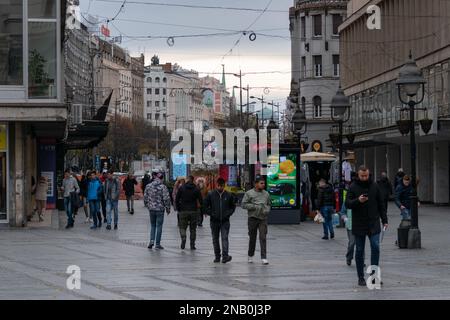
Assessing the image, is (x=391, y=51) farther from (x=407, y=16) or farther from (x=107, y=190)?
(x=107, y=190)

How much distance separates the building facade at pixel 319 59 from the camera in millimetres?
99125

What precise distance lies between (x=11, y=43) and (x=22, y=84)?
1.35 meters

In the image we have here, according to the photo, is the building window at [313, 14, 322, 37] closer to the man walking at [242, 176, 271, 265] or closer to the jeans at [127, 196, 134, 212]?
the jeans at [127, 196, 134, 212]

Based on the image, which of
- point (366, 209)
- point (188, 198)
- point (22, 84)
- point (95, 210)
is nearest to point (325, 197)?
point (188, 198)

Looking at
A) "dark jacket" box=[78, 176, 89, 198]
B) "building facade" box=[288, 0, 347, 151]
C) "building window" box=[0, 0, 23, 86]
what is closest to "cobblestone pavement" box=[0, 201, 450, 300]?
"building window" box=[0, 0, 23, 86]

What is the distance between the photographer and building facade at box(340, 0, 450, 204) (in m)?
51.3

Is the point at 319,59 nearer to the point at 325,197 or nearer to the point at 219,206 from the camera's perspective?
the point at 325,197

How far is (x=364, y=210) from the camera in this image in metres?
15.9

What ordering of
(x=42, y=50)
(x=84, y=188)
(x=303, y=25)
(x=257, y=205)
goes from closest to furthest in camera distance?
(x=257, y=205) → (x=42, y=50) → (x=84, y=188) → (x=303, y=25)

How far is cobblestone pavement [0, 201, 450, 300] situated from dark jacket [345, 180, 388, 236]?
3.18 ft

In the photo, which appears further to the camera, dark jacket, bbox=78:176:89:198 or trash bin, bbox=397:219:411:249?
dark jacket, bbox=78:176:89:198

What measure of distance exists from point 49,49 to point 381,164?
138 ft

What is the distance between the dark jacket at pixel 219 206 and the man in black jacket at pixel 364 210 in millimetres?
5290

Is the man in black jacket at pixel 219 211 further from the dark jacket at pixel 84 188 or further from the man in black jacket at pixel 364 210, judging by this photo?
the dark jacket at pixel 84 188
